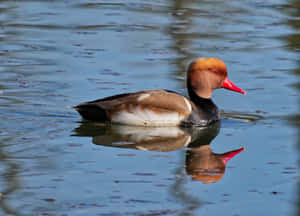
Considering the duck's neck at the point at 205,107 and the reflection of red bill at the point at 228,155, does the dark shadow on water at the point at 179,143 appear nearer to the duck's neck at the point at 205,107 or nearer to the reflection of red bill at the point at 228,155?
the reflection of red bill at the point at 228,155

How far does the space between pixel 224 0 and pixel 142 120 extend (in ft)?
27.9

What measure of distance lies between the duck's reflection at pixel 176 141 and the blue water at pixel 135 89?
0.20 feet

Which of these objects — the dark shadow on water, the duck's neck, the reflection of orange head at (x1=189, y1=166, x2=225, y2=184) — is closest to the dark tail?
the dark shadow on water

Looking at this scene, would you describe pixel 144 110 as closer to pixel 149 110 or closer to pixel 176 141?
pixel 149 110

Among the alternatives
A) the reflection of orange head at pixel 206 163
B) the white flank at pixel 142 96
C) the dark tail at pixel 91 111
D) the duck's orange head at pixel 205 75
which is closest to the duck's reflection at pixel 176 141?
the reflection of orange head at pixel 206 163

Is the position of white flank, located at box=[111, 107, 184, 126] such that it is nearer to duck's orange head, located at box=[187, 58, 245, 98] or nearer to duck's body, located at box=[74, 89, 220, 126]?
duck's body, located at box=[74, 89, 220, 126]

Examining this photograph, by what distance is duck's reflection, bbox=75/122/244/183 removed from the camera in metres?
7.13

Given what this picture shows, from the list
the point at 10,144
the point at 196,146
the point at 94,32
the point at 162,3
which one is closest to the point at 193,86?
the point at 196,146

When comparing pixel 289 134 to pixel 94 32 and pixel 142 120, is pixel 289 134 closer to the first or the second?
pixel 142 120

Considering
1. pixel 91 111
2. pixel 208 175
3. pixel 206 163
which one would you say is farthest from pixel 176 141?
pixel 208 175

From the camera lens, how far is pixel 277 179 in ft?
22.2

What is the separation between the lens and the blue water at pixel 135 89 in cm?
619

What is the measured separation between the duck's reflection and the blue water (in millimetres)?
61

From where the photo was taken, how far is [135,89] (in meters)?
10.1
